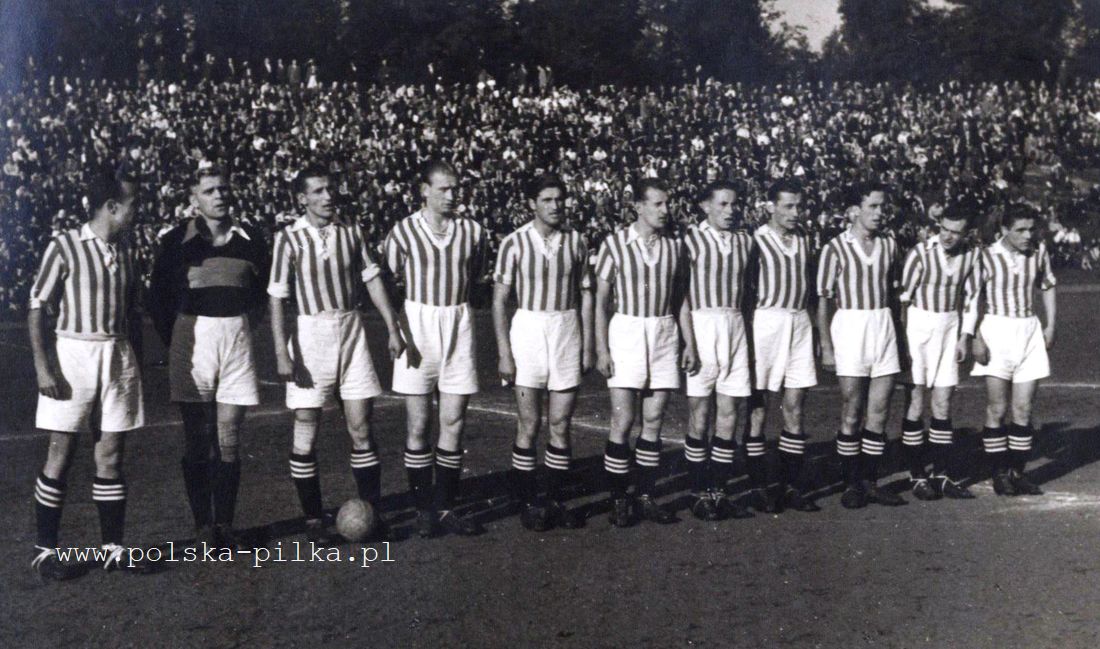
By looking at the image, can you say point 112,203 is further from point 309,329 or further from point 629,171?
point 629,171

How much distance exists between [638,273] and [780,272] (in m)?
0.92

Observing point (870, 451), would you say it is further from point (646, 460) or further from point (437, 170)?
point (437, 170)

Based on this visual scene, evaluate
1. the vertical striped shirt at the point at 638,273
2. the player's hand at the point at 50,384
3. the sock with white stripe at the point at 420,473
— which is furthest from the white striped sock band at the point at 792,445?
the player's hand at the point at 50,384

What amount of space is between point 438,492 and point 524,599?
4.72ft

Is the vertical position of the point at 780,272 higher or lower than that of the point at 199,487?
higher

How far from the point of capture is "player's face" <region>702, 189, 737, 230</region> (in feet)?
23.2

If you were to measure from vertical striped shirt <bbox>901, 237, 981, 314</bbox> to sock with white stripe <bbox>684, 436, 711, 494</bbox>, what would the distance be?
164cm

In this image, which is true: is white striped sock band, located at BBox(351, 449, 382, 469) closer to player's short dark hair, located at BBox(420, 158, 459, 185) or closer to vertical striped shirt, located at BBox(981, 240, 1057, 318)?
player's short dark hair, located at BBox(420, 158, 459, 185)

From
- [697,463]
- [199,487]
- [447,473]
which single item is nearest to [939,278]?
[697,463]

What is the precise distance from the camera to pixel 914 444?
7699mm

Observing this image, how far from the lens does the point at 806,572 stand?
19.6ft

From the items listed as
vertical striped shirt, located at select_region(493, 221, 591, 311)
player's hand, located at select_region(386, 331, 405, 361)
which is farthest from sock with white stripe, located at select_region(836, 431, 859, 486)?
player's hand, located at select_region(386, 331, 405, 361)

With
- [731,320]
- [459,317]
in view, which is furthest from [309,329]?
[731,320]

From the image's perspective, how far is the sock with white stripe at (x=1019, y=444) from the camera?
7785mm
